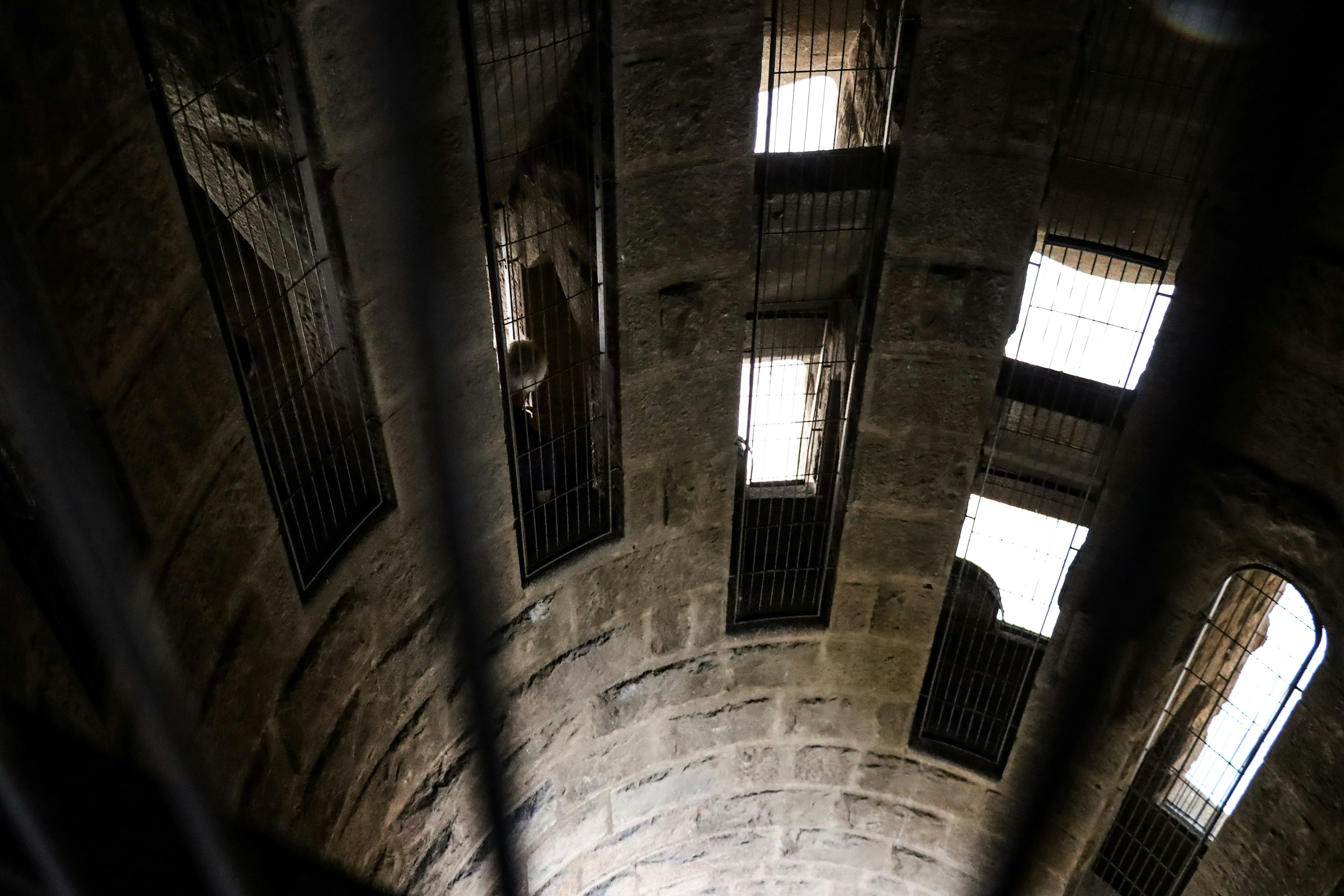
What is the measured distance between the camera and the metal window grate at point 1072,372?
11.1 ft

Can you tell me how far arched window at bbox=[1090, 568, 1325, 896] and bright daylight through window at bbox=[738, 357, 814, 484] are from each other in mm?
1589

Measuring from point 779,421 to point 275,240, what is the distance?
1.99m

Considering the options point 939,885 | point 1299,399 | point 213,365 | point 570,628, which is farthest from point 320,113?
point 939,885

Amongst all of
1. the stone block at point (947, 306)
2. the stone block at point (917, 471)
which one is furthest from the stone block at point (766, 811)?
the stone block at point (947, 306)

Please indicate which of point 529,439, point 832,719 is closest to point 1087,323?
point 832,719

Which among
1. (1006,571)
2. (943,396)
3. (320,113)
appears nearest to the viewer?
(320,113)

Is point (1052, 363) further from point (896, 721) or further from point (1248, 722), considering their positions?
point (896, 721)

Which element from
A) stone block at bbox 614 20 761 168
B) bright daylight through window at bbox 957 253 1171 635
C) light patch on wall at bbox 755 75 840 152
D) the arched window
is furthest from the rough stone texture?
light patch on wall at bbox 755 75 840 152

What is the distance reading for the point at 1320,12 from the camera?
241cm

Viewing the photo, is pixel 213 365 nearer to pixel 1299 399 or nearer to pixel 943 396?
pixel 943 396

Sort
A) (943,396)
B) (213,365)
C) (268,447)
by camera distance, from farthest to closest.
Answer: (943,396) < (268,447) < (213,365)

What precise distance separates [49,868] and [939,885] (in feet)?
14.3

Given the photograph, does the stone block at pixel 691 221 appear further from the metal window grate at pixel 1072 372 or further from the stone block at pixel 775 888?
the stone block at pixel 775 888

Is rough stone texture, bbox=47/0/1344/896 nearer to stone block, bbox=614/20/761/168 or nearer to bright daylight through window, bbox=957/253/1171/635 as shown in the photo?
stone block, bbox=614/20/761/168
